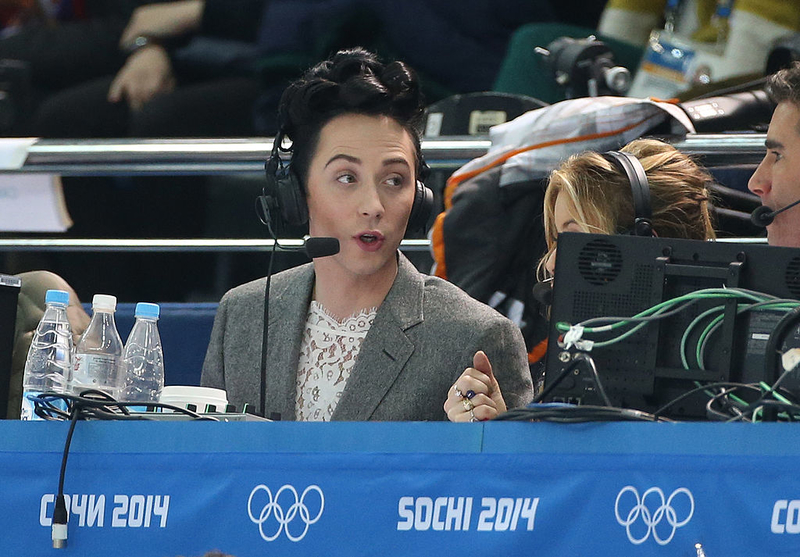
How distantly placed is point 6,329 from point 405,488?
725 mm

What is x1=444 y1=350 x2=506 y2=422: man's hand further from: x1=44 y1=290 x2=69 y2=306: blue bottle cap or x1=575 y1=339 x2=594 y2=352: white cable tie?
x1=44 y1=290 x2=69 y2=306: blue bottle cap

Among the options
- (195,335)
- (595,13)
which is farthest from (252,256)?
(595,13)

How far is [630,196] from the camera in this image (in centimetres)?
189

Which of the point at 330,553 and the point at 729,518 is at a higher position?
the point at 729,518

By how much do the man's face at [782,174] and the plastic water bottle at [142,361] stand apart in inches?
41.4

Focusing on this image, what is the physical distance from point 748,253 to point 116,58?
3239 mm

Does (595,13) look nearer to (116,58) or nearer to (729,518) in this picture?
(116,58)

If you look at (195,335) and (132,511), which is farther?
(195,335)

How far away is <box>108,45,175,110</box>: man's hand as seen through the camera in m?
4.04

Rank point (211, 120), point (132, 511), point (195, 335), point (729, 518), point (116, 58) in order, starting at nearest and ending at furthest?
point (729, 518), point (132, 511), point (195, 335), point (211, 120), point (116, 58)

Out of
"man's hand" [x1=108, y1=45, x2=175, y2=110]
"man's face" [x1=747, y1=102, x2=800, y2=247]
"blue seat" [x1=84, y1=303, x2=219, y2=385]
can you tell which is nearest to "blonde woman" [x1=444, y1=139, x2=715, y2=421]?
"man's face" [x1=747, y1=102, x2=800, y2=247]

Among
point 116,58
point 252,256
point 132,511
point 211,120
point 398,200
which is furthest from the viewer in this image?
point 116,58

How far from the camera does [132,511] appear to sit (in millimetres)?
1450

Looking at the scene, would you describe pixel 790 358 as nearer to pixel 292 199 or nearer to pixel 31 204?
pixel 292 199
